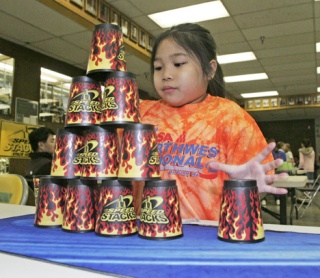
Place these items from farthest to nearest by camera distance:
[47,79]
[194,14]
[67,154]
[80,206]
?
[47,79]
[194,14]
[67,154]
[80,206]

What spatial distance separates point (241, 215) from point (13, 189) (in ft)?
4.56

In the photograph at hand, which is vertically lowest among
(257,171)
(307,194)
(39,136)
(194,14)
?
(307,194)

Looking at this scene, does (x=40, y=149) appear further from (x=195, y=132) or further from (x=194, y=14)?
(x=195, y=132)

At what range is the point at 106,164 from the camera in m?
A: 0.88

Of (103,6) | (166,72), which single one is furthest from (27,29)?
(166,72)

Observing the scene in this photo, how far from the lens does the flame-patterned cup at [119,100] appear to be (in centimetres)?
90

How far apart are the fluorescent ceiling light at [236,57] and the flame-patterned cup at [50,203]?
5.52 meters

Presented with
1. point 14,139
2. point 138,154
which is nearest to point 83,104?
point 138,154

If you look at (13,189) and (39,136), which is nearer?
(13,189)

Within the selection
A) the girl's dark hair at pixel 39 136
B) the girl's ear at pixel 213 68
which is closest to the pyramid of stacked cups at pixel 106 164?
the girl's ear at pixel 213 68

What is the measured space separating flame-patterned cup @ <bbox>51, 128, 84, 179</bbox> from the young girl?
0.32 m

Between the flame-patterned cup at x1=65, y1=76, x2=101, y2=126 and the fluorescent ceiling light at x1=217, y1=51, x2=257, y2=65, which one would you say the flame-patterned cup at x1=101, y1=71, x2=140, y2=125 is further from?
the fluorescent ceiling light at x1=217, y1=51, x2=257, y2=65

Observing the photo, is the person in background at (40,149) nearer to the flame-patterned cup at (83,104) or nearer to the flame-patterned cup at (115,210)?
the flame-patterned cup at (83,104)

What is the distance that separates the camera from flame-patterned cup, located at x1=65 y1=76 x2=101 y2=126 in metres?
0.93
